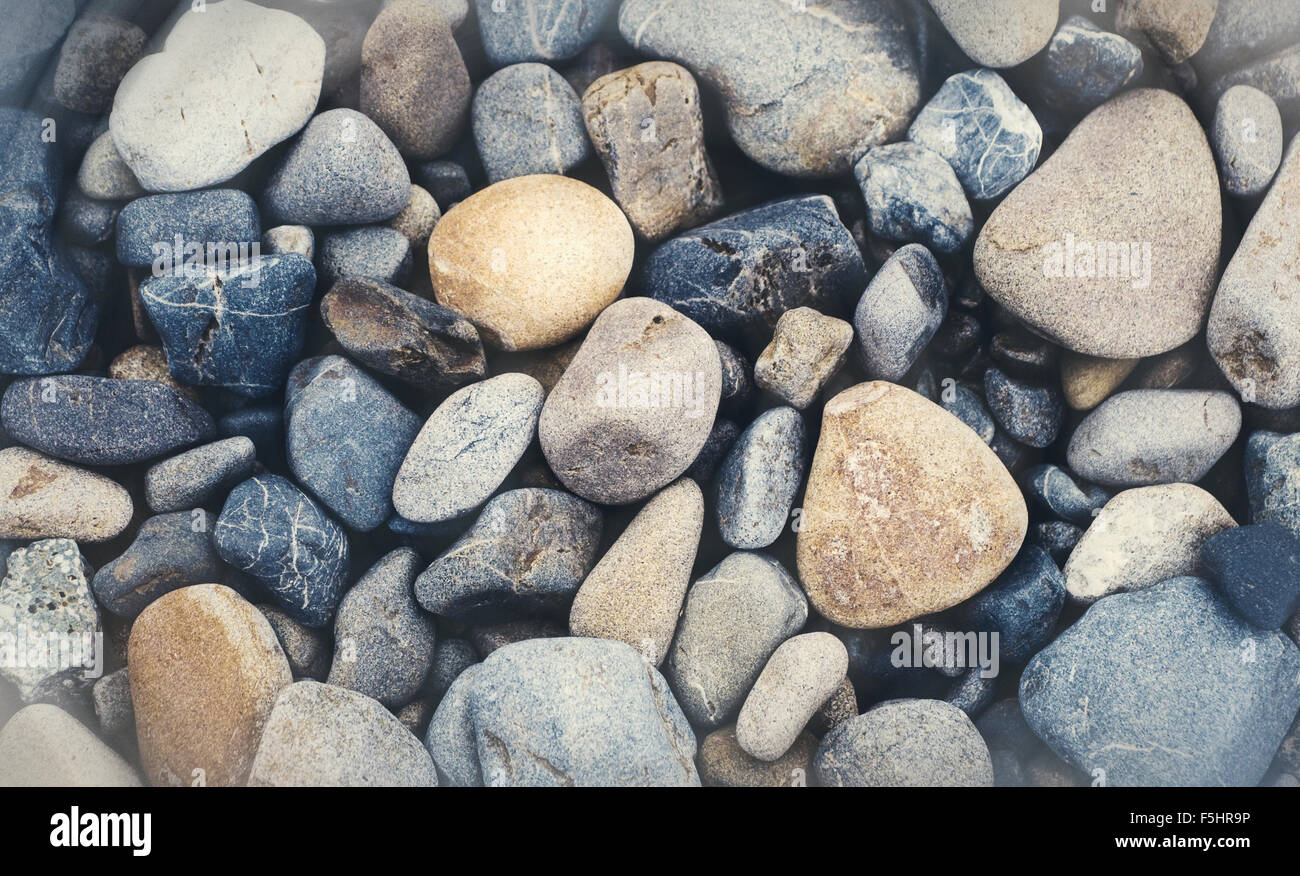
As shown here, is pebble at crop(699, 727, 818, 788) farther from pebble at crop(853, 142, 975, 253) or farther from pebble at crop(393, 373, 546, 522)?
pebble at crop(853, 142, 975, 253)

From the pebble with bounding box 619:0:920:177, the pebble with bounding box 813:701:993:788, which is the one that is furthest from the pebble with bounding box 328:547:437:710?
the pebble with bounding box 619:0:920:177

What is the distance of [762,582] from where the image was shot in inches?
92.9

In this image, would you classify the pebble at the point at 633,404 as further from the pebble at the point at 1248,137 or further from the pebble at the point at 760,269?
the pebble at the point at 1248,137

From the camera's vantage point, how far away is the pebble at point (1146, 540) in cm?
238

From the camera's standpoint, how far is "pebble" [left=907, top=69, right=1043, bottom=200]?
249 cm

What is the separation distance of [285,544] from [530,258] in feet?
3.47

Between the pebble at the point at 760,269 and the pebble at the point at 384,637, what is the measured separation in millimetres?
1152

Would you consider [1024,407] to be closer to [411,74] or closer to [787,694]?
[787,694]

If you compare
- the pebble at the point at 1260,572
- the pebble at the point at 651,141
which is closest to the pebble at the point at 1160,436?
the pebble at the point at 1260,572

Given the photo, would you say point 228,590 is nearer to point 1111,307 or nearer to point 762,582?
point 762,582

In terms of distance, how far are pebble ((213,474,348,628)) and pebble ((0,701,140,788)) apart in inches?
22.0
